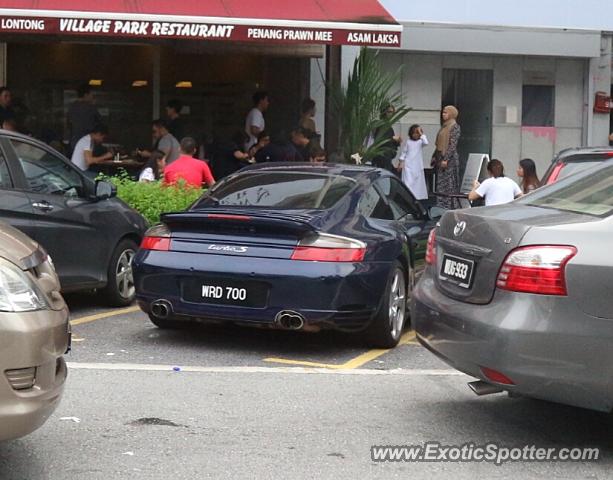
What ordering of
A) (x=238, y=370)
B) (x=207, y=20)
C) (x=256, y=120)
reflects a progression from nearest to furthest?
(x=238, y=370) < (x=207, y=20) < (x=256, y=120)

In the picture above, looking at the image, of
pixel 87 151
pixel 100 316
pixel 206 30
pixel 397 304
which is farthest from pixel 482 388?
pixel 87 151

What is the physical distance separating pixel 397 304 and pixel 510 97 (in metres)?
10.00

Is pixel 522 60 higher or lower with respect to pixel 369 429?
higher

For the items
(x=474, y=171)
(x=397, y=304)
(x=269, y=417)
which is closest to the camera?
(x=269, y=417)

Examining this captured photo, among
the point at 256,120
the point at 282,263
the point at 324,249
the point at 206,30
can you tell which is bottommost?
the point at 282,263

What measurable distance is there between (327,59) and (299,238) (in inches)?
342

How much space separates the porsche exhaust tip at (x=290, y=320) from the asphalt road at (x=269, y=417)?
292 millimetres

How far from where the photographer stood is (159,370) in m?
7.85

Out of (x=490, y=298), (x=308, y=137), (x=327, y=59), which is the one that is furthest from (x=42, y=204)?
(x=327, y=59)

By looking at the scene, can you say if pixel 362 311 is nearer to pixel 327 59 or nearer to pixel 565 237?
pixel 565 237

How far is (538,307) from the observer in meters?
5.57

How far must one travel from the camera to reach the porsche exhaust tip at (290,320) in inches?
318

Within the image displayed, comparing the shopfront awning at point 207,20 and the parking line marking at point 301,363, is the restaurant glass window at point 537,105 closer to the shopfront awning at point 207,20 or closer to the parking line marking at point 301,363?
the shopfront awning at point 207,20

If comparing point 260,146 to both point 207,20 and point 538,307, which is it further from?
point 538,307
